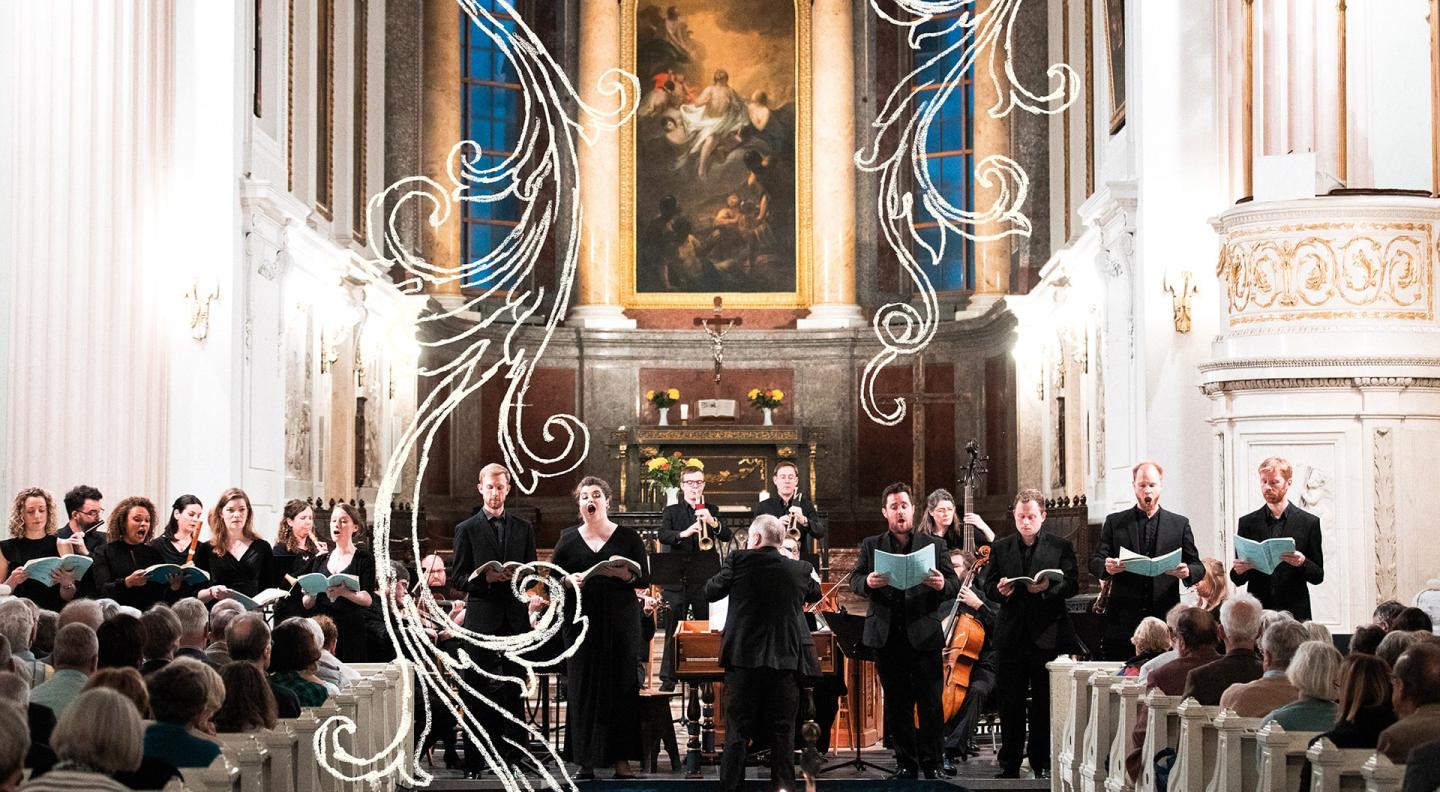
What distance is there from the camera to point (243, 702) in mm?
6219

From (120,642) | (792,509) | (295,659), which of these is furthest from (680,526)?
(120,642)

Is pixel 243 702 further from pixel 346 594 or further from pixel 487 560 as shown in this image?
Result: pixel 487 560

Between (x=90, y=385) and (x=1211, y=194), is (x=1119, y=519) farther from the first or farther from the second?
(x=90, y=385)

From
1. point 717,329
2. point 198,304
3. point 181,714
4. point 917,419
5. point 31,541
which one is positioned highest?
point 717,329

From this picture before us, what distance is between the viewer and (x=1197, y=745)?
21.8 ft

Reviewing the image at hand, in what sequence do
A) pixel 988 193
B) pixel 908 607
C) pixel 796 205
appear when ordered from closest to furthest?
pixel 908 607, pixel 988 193, pixel 796 205

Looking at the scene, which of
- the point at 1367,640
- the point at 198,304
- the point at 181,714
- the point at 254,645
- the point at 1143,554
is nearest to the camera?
the point at 181,714

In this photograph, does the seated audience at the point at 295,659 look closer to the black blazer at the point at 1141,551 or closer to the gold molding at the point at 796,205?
the black blazer at the point at 1141,551

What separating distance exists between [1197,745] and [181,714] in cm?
351

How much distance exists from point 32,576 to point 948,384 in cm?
1543

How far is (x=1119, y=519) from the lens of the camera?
33.1 ft

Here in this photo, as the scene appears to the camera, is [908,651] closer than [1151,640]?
No

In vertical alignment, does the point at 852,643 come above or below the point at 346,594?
below

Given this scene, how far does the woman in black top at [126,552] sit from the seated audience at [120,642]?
321 cm
